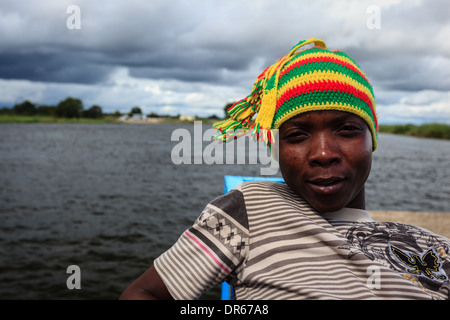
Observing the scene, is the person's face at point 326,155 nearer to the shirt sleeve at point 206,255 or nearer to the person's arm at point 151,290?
the shirt sleeve at point 206,255

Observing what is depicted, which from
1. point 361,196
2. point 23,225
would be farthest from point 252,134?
point 23,225

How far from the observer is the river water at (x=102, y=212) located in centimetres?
620

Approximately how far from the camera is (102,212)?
392 inches

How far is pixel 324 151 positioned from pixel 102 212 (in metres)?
9.70

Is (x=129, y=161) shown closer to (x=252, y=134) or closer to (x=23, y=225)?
(x=23, y=225)

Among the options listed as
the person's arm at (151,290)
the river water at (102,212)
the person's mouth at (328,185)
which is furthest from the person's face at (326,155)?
the river water at (102,212)

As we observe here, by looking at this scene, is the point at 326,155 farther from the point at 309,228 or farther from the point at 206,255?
the point at 206,255

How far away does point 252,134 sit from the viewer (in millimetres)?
1590

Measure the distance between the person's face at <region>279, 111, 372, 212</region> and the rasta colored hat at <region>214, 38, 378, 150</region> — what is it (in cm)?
5

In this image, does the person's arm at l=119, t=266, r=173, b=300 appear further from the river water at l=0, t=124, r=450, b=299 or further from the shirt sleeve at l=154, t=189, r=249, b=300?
the river water at l=0, t=124, r=450, b=299
